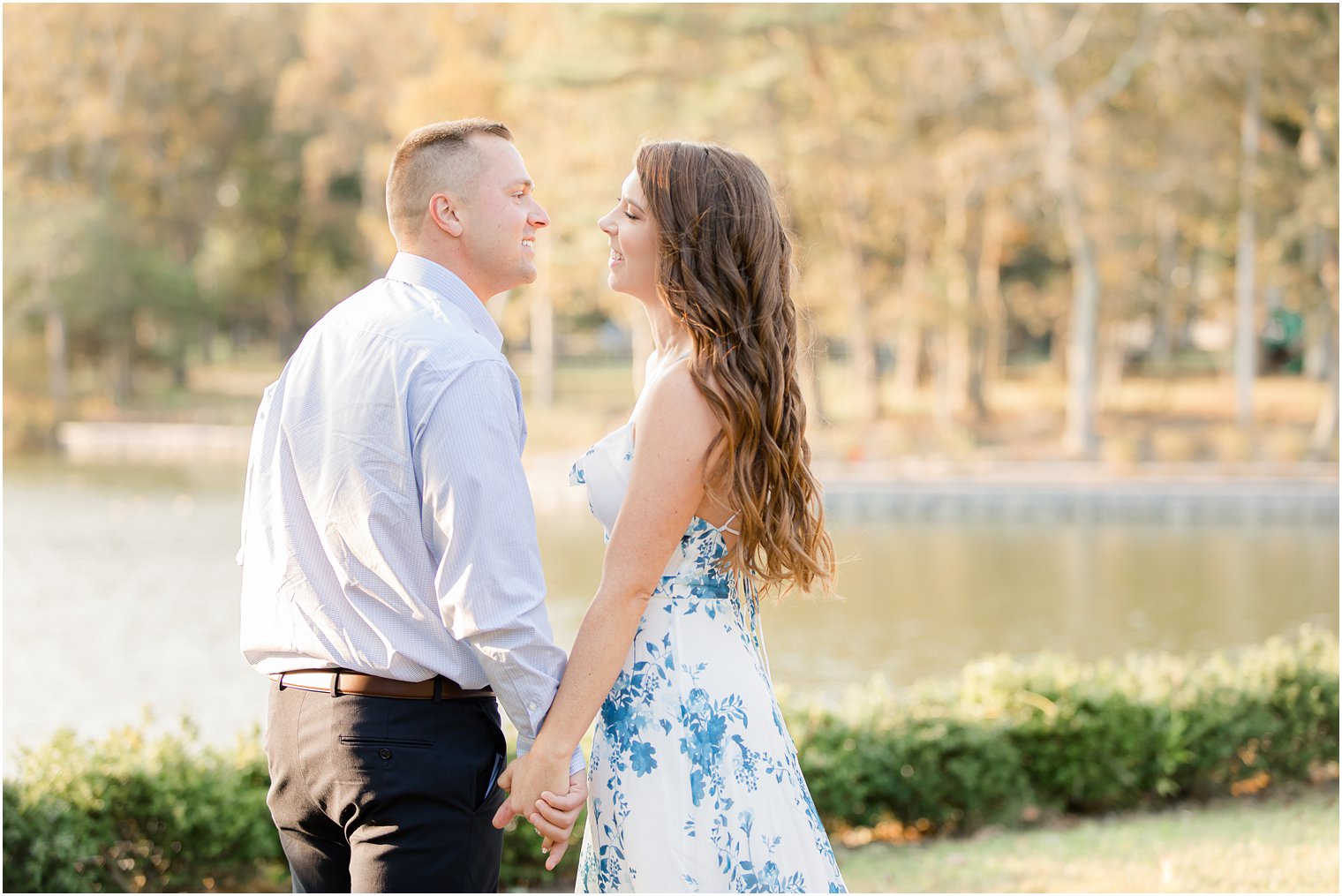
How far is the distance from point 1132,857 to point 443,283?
3220 millimetres

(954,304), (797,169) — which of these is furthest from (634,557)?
(954,304)

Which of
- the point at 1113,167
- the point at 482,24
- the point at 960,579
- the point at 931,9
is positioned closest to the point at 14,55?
the point at 482,24

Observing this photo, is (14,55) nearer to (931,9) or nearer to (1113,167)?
(931,9)

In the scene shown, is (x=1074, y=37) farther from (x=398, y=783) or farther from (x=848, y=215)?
(x=398, y=783)

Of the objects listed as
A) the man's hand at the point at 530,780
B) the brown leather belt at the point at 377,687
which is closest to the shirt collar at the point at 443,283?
the brown leather belt at the point at 377,687

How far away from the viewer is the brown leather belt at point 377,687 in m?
2.16

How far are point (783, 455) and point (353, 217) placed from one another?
35959 millimetres

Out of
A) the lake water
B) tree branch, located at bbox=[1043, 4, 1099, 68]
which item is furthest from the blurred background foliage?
the lake water

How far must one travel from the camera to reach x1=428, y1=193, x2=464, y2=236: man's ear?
7.59 ft

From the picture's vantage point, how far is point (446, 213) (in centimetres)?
232

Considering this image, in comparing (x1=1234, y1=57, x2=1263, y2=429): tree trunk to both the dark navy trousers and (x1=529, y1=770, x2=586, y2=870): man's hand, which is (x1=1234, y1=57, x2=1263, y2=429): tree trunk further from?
the dark navy trousers

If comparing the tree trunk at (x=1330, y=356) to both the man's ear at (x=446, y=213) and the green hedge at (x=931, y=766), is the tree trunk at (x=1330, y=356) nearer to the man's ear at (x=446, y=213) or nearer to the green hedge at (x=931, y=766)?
the green hedge at (x=931, y=766)

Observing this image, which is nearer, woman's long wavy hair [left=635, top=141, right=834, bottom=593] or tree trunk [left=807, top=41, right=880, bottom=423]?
woman's long wavy hair [left=635, top=141, right=834, bottom=593]

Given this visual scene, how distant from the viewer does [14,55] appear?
31688mm
